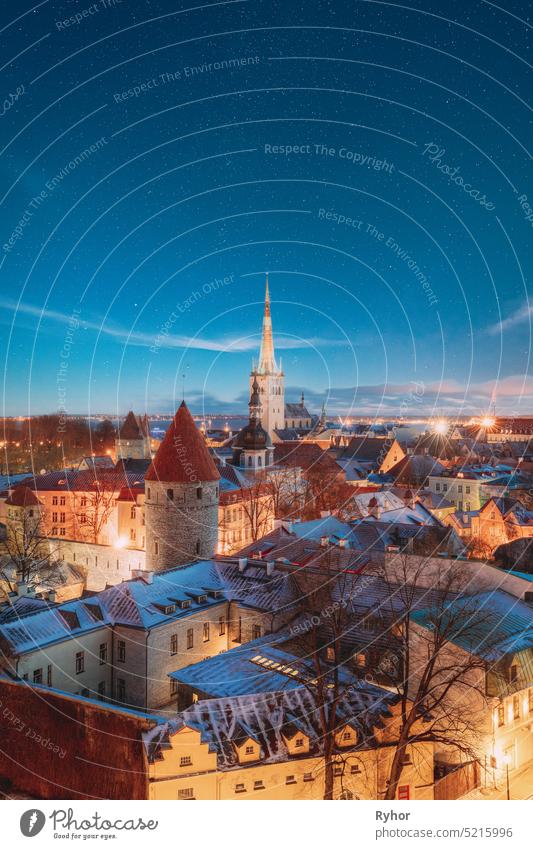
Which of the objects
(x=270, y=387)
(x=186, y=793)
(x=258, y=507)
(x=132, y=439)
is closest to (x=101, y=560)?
(x=258, y=507)

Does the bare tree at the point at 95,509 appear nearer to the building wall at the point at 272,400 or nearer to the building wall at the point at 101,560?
the building wall at the point at 101,560

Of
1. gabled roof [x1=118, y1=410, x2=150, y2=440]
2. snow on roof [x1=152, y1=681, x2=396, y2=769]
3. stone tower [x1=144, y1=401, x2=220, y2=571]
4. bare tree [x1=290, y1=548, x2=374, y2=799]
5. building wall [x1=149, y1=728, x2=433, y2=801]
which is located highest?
gabled roof [x1=118, y1=410, x2=150, y2=440]

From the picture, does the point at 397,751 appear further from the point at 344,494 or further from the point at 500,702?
the point at 344,494

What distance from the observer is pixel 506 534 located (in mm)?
16094

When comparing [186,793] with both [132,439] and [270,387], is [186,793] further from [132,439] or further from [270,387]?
[270,387]

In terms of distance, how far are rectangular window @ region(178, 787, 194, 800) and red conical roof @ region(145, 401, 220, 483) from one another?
276 inches

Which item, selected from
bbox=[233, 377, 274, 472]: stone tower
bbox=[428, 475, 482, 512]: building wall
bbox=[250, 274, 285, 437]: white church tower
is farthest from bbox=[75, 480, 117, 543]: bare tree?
bbox=[250, 274, 285, 437]: white church tower

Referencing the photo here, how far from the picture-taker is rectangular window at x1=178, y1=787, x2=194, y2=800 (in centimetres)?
502

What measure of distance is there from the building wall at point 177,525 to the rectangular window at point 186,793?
21.1 feet

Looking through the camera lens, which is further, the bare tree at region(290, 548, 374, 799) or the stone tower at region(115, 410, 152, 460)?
the stone tower at region(115, 410, 152, 460)

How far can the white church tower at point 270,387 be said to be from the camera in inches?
1561

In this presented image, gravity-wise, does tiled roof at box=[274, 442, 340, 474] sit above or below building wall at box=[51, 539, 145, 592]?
above

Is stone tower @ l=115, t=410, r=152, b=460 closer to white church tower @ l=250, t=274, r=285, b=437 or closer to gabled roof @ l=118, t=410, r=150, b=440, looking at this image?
gabled roof @ l=118, t=410, r=150, b=440
